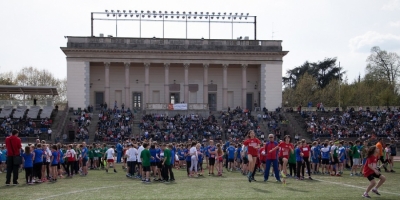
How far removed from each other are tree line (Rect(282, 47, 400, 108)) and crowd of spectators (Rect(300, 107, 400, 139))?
65.1ft

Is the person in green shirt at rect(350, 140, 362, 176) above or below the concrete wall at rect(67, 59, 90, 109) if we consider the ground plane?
below

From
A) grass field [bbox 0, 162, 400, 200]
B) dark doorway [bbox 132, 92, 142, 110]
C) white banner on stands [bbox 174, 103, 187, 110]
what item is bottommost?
grass field [bbox 0, 162, 400, 200]

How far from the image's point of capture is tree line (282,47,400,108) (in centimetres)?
8438

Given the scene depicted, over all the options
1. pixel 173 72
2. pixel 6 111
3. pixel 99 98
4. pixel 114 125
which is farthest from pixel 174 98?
pixel 6 111

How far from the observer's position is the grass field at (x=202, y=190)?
18.2 meters

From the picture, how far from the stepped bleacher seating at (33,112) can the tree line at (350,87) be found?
141 feet

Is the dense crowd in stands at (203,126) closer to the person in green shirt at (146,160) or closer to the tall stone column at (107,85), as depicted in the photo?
the tall stone column at (107,85)

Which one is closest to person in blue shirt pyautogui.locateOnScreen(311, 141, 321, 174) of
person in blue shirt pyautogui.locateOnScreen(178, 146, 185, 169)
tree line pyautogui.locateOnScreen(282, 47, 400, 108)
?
person in blue shirt pyautogui.locateOnScreen(178, 146, 185, 169)

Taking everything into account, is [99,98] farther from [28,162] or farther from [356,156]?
[28,162]

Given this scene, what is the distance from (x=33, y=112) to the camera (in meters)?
58.3

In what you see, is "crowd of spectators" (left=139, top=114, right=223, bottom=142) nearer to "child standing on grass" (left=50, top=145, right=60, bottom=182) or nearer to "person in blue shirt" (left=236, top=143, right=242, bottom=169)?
"person in blue shirt" (left=236, top=143, right=242, bottom=169)

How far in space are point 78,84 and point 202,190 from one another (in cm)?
4737

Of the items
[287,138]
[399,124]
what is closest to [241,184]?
[287,138]

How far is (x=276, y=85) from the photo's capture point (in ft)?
222
